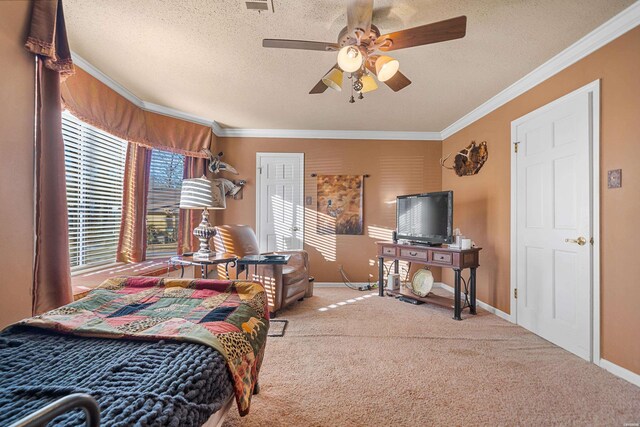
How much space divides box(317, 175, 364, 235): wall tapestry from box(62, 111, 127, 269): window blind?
8.49 ft

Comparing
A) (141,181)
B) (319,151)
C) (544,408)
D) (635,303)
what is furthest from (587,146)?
(141,181)

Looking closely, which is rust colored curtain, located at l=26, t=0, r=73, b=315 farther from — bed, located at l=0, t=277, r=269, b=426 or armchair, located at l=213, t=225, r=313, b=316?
armchair, located at l=213, t=225, r=313, b=316

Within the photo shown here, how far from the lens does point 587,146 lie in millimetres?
2127

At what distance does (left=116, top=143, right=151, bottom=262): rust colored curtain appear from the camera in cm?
297

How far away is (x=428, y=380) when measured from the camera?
6.07 feet

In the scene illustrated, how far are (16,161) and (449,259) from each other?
11.4 ft

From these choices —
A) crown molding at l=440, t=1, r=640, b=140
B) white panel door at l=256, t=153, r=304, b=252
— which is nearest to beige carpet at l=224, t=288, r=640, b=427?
white panel door at l=256, t=153, r=304, b=252

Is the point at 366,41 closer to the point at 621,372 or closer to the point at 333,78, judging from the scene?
the point at 333,78

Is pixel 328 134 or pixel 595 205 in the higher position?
pixel 328 134

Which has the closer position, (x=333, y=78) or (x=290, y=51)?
(x=333, y=78)

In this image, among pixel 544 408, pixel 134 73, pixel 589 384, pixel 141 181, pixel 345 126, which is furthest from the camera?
pixel 345 126

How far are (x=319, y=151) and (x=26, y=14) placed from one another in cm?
330

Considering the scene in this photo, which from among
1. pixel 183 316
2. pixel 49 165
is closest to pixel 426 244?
pixel 183 316

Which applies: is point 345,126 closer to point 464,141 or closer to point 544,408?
point 464,141
